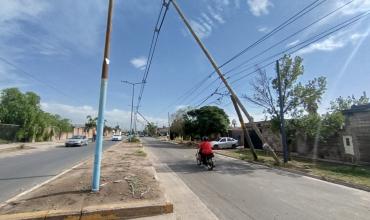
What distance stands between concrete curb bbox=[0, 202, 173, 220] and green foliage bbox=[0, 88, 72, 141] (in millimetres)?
34841

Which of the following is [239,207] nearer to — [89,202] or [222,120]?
[89,202]

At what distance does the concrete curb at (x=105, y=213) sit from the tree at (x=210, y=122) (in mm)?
33730

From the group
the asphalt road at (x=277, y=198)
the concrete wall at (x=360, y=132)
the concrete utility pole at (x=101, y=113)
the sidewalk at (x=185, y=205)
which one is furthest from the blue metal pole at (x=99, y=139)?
the concrete wall at (x=360, y=132)

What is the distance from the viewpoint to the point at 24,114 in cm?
3712

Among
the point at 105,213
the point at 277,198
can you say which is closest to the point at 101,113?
the point at 105,213

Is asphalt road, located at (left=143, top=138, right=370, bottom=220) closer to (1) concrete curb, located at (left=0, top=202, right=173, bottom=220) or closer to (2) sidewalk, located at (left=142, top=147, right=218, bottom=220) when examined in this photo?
(2) sidewalk, located at (left=142, top=147, right=218, bottom=220)

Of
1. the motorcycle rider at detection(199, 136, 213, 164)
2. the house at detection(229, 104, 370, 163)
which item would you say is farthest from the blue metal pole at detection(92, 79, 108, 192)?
the house at detection(229, 104, 370, 163)

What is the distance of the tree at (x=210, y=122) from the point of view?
1548 inches

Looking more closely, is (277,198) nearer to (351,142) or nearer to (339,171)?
(339,171)

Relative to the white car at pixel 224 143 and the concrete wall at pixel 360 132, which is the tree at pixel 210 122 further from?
the concrete wall at pixel 360 132

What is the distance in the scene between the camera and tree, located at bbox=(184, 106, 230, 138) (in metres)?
39.3

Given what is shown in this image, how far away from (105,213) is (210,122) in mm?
34349

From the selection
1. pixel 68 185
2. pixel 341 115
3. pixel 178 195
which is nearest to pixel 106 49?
pixel 68 185

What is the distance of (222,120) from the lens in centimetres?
3931
